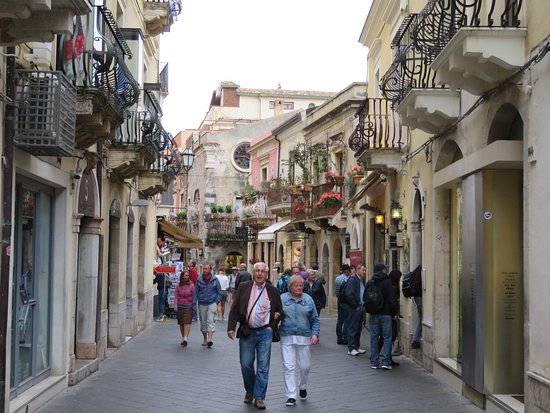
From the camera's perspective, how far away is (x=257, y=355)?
9938 mm

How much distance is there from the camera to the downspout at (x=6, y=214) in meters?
7.95

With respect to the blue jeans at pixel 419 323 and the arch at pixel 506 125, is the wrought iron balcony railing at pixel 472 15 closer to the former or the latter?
the arch at pixel 506 125

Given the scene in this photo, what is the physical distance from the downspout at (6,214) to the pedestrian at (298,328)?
3.49 metres

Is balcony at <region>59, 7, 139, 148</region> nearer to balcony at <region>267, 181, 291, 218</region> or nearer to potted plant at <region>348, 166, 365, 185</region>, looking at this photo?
potted plant at <region>348, 166, 365, 185</region>

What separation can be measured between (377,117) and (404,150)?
2.64 metres

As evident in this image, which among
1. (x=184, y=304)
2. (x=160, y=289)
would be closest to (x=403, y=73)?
(x=184, y=304)

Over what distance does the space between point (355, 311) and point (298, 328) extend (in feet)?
17.6

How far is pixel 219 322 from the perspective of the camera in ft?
77.2

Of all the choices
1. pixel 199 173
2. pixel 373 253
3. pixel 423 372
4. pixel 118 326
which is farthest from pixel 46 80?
pixel 199 173

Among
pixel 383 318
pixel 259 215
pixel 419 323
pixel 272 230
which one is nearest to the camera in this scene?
pixel 383 318

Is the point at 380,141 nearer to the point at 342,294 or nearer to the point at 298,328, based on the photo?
the point at 342,294

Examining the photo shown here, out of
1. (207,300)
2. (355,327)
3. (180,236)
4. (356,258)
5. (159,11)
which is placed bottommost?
(355,327)

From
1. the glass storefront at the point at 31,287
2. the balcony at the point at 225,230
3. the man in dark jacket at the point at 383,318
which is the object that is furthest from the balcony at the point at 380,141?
the balcony at the point at 225,230

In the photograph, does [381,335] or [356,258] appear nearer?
[381,335]
